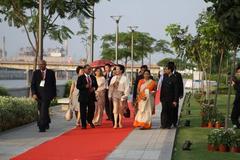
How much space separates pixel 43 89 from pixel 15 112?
114 centimetres

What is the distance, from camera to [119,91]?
50.9 feet

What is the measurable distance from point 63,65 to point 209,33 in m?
79.0

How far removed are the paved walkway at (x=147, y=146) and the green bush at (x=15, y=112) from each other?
3.17 meters

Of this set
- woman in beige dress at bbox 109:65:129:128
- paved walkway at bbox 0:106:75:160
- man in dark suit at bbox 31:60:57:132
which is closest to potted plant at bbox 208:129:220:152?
paved walkway at bbox 0:106:75:160

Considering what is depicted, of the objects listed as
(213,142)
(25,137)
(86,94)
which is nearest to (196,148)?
(213,142)

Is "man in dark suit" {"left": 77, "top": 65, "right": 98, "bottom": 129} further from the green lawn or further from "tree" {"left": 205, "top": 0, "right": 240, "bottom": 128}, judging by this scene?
"tree" {"left": 205, "top": 0, "right": 240, "bottom": 128}

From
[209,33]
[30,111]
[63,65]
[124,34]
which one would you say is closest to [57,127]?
[30,111]

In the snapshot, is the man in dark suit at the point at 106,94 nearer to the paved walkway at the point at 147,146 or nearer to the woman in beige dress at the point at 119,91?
the woman in beige dress at the point at 119,91

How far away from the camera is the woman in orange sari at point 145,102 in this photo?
592 inches

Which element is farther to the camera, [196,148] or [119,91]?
[119,91]

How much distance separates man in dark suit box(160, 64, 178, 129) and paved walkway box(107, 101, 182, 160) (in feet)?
1.23

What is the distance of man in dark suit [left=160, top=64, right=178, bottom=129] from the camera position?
50.0ft

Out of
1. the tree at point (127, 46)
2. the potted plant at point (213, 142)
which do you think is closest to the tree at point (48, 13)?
the potted plant at point (213, 142)

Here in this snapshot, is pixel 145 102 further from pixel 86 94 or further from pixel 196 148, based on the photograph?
pixel 196 148
